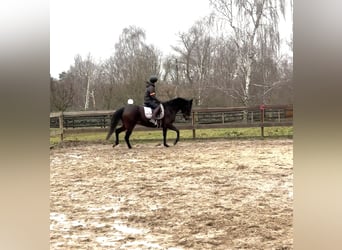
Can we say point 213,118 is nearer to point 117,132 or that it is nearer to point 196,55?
point 196,55

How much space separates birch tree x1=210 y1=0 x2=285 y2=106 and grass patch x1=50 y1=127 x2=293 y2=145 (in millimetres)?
137

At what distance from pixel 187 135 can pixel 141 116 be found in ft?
0.65

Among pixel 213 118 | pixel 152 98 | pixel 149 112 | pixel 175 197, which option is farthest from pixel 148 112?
pixel 175 197

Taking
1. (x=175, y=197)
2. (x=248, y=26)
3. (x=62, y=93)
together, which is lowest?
(x=175, y=197)

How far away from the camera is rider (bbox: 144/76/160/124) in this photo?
104 cm

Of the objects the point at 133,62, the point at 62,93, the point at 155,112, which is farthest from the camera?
the point at 155,112

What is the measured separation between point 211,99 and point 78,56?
399mm

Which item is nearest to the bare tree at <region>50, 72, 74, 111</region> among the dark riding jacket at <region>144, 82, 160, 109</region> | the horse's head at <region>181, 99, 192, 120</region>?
the dark riding jacket at <region>144, 82, 160, 109</region>

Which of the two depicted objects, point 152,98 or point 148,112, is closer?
point 152,98

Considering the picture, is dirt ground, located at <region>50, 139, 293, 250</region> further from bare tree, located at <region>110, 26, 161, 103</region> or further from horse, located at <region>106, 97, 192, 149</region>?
bare tree, located at <region>110, 26, 161, 103</region>

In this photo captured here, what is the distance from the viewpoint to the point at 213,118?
3.46 feet

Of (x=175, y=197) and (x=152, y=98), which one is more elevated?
(x=152, y=98)

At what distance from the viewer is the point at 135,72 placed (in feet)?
3.30
